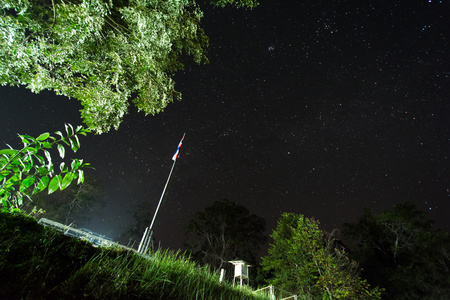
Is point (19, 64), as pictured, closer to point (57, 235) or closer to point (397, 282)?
point (57, 235)

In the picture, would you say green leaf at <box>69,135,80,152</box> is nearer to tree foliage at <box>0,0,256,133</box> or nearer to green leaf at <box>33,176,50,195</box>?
green leaf at <box>33,176,50,195</box>

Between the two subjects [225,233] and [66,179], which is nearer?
[66,179]

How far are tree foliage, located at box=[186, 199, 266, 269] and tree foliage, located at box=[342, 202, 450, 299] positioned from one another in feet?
40.1

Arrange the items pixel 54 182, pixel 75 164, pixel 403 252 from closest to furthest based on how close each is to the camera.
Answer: pixel 54 182, pixel 75 164, pixel 403 252

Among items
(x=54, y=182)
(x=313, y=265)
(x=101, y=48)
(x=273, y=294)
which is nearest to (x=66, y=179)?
(x=54, y=182)

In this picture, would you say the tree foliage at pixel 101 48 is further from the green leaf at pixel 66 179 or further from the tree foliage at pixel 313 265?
the tree foliage at pixel 313 265

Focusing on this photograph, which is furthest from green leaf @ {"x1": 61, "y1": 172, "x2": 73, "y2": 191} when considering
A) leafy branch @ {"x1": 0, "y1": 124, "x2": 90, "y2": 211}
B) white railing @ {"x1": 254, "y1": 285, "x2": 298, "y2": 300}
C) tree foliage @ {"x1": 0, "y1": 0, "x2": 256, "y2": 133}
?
white railing @ {"x1": 254, "y1": 285, "x2": 298, "y2": 300}

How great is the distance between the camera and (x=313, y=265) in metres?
15.7

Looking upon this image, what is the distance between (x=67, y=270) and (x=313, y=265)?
57.9 feet

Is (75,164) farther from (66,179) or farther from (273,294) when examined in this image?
(273,294)

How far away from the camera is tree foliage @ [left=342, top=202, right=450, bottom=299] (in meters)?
17.9

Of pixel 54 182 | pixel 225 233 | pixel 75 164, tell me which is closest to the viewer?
pixel 54 182

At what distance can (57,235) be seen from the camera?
225 cm

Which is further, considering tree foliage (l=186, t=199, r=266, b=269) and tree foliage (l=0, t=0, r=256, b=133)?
tree foliage (l=186, t=199, r=266, b=269)
